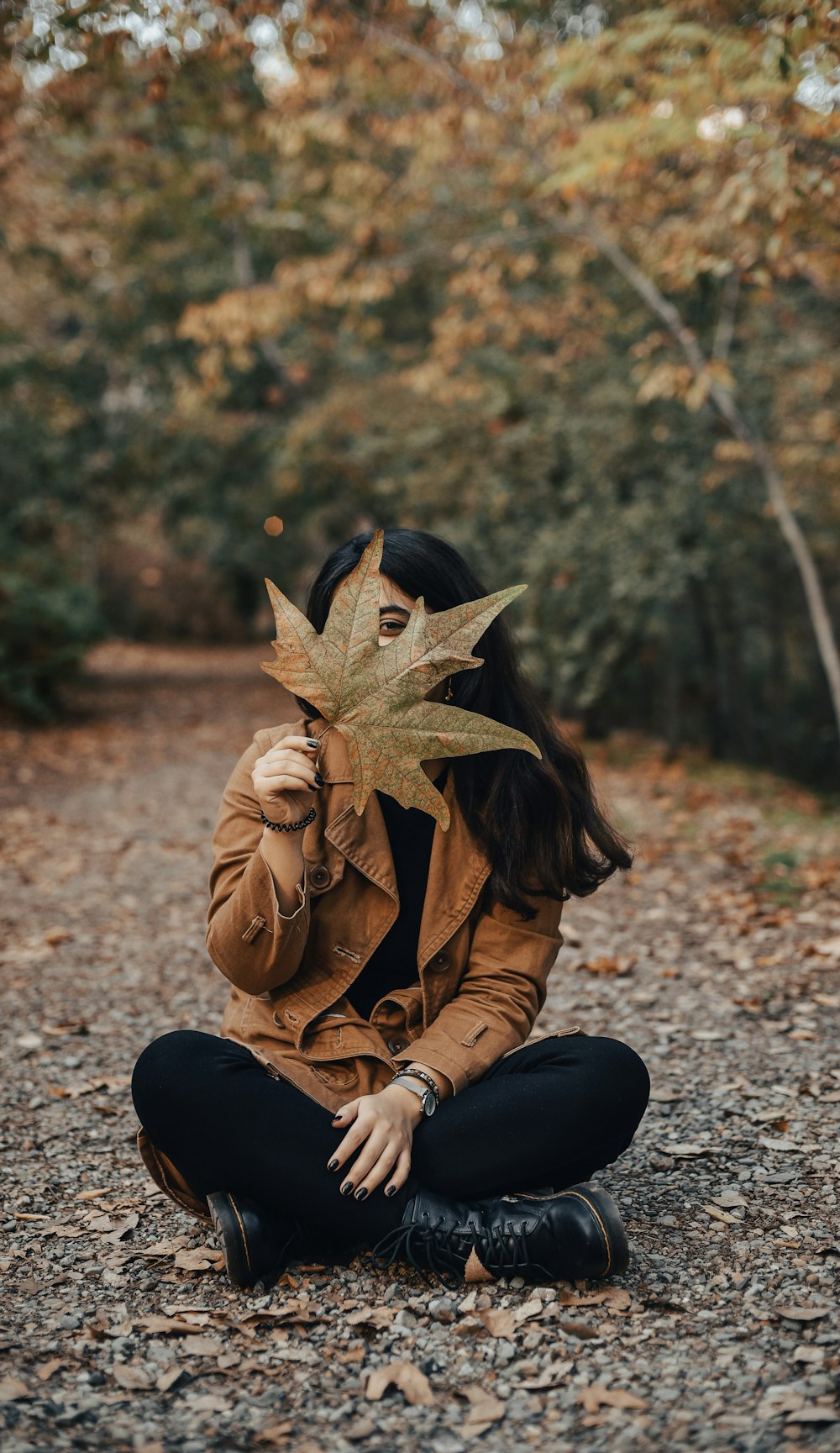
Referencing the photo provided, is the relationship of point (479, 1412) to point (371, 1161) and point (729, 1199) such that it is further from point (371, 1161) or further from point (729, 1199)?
point (729, 1199)

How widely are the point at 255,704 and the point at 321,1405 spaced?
1348 centimetres

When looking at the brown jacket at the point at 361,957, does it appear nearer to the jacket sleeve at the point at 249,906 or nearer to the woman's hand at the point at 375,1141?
the jacket sleeve at the point at 249,906

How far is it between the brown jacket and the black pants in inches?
3.8

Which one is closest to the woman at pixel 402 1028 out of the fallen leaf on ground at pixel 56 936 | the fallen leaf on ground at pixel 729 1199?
the fallen leaf on ground at pixel 729 1199

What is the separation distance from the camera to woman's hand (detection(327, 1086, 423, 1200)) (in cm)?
218

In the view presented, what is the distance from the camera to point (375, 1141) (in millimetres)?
2174

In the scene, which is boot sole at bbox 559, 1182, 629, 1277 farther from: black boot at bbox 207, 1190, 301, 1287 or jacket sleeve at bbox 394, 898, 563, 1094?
black boot at bbox 207, 1190, 301, 1287

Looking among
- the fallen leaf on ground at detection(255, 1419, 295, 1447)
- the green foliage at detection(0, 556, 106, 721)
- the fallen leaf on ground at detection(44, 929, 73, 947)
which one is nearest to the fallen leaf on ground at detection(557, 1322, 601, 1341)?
the fallen leaf on ground at detection(255, 1419, 295, 1447)

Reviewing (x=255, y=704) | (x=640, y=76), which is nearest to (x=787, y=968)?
(x=640, y=76)

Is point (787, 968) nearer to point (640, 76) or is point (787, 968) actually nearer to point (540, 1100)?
point (540, 1100)

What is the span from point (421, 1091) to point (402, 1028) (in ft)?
0.73

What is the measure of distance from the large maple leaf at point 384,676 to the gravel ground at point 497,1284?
3.13ft

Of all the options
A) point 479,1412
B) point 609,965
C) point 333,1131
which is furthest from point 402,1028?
point 609,965

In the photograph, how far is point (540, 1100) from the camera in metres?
2.31
